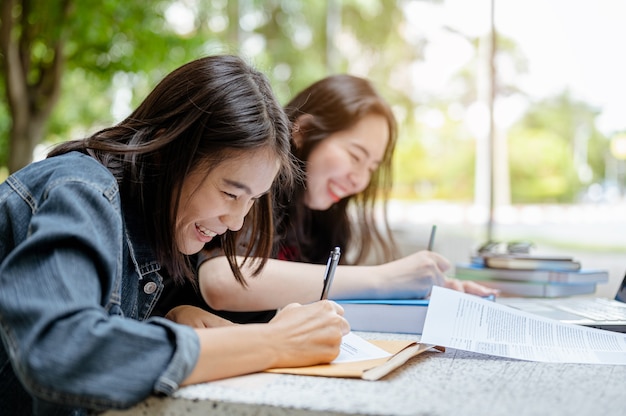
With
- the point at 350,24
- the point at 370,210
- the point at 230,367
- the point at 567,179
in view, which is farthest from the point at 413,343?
the point at 350,24

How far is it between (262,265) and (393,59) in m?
4.43

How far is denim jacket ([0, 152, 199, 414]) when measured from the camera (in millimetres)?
630

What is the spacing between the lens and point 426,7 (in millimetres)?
4914

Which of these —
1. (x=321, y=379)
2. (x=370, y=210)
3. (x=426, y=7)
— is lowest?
(x=370, y=210)

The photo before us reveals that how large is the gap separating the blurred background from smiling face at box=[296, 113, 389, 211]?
0.58m

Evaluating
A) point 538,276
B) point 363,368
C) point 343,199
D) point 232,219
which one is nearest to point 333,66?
point 343,199

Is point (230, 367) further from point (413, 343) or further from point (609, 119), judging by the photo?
point (609, 119)

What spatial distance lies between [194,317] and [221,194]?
8.3 inches

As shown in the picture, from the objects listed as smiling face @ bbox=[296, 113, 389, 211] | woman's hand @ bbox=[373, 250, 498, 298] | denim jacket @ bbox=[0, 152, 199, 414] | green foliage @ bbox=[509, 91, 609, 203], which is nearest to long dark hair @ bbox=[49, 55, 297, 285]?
denim jacket @ bbox=[0, 152, 199, 414]

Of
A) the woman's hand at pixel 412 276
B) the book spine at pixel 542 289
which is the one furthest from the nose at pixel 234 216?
the book spine at pixel 542 289

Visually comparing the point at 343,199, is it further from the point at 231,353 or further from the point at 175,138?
the point at 231,353

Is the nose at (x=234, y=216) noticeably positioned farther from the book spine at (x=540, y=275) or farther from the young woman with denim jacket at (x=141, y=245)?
the book spine at (x=540, y=275)

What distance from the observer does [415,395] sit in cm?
71

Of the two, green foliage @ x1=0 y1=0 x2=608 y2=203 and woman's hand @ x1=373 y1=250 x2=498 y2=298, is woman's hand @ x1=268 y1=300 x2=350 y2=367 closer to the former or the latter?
woman's hand @ x1=373 y1=250 x2=498 y2=298
